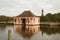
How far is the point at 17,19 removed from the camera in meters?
58.4

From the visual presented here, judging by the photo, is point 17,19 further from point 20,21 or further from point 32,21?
point 32,21

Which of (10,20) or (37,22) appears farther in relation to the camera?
(10,20)

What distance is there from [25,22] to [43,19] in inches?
506

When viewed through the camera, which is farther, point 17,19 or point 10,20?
point 10,20

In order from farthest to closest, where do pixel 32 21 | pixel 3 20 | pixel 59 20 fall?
pixel 3 20 → pixel 59 20 → pixel 32 21

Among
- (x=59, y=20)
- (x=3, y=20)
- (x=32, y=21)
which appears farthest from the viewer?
(x=3, y=20)

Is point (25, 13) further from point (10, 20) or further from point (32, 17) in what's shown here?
point (10, 20)

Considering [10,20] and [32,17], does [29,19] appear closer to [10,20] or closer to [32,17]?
[32,17]

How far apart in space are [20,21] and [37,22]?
5721 millimetres

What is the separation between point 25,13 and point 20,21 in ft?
10.4

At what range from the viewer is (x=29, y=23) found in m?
56.0

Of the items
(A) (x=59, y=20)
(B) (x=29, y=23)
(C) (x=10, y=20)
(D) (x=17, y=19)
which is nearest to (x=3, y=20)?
(C) (x=10, y=20)

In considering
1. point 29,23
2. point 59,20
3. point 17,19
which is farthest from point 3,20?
point 59,20

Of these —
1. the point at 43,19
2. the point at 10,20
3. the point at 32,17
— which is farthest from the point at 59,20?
the point at 10,20
